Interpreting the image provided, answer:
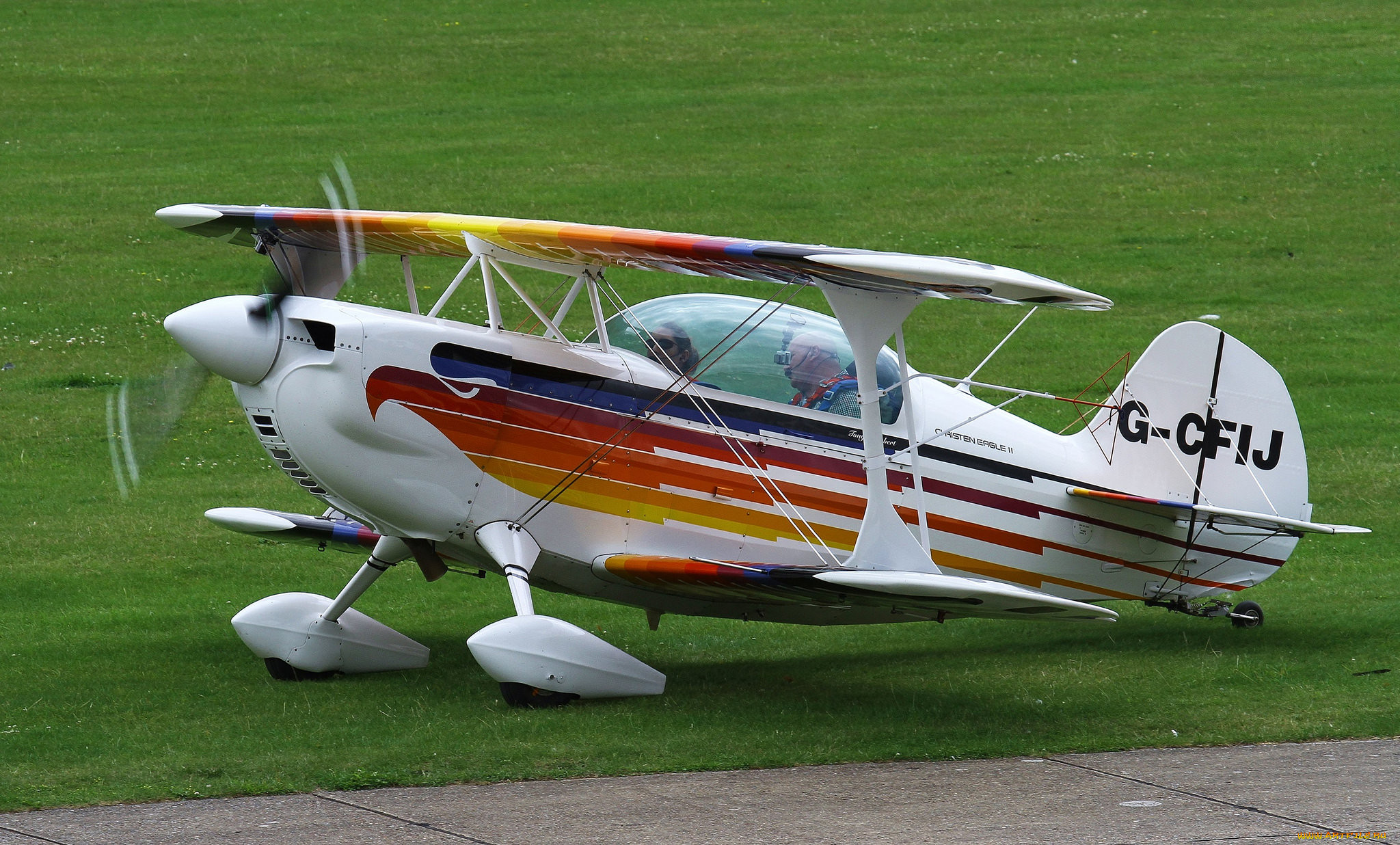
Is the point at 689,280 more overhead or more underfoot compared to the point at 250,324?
more underfoot

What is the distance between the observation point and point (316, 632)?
10.2 m

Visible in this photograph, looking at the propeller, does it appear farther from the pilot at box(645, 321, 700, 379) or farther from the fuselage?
the pilot at box(645, 321, 700, 379)

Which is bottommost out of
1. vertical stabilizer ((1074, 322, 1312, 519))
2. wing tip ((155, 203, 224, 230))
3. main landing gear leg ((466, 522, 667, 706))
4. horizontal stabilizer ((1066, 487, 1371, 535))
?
main landing gear leg ((466, 522, 667, 706))

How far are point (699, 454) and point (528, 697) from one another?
1.83 m

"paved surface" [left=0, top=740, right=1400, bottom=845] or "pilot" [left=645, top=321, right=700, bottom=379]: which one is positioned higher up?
"pilot" [left=645, top=321, right=700, bottom=379]

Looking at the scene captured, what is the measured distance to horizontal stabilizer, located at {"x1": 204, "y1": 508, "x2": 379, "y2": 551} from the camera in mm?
11055

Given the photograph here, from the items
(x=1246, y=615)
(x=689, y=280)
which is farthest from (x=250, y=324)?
(x=689, y=280)

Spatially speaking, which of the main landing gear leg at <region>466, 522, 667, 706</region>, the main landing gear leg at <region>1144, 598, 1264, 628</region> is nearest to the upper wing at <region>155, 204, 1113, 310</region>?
the main landing gear leg at <region>466, 522, 667, 706</region>

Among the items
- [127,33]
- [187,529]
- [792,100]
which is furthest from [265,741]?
[127,33]

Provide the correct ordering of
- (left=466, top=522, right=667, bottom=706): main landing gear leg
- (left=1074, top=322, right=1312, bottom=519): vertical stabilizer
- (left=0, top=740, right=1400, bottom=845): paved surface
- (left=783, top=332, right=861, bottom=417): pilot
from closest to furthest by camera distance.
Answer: (left=0, top=740, right=1400, bottom=845): paved surface → (left=466, top=522, right=667, bottom=706): main landing gear leg → (left=783, top=332, right=861, bottom=417): pilot → (left=1074, top=322, right=1312, bottom=519): vertical stabilizer

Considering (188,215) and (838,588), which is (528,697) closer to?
(838,588)

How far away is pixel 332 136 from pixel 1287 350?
18.3 meters

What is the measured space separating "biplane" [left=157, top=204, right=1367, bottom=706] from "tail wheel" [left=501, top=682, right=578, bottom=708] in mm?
14

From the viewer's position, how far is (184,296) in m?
22.3
